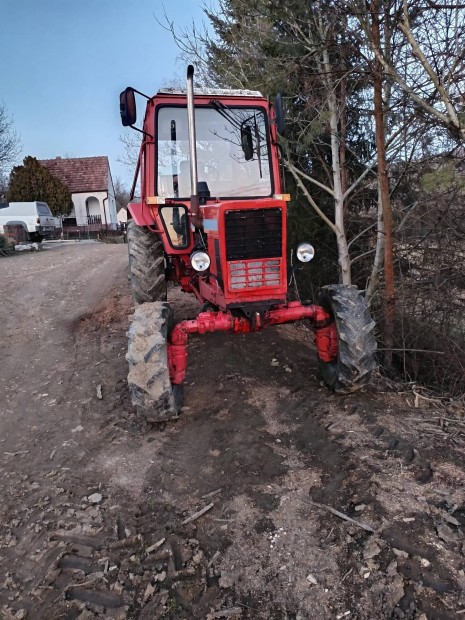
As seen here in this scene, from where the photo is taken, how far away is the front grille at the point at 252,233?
3.91 meters

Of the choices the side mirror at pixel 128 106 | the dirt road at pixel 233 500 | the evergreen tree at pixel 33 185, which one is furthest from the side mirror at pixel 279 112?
the evergreen tree at pixel 33 185

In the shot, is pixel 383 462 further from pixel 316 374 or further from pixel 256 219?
pixel 256 219

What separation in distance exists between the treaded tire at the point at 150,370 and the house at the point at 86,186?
28140mm

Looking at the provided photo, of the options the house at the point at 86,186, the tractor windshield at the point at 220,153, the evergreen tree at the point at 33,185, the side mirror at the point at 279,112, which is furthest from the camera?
the house at the point at 86,186

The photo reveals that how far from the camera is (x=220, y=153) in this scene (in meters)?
4.99

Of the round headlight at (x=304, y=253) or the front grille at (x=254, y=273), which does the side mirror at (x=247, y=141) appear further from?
the front grille at (x=254, y=273)

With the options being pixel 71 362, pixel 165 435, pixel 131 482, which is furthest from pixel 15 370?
pixel 131 482

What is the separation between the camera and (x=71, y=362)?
583cm

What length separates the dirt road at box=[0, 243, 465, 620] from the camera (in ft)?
7.60

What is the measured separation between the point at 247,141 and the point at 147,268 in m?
1.72

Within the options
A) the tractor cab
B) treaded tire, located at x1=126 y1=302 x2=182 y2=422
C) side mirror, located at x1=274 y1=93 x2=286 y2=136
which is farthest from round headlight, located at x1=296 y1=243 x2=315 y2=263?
treaded tire, located at x1=126 y1=302 x2=182 y2=422

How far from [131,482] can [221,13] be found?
1108 centimetres

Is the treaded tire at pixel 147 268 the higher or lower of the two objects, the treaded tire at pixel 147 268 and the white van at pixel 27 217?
the lower

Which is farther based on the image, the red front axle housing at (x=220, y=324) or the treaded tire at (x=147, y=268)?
the treaded tire at (x=147, y=268)
